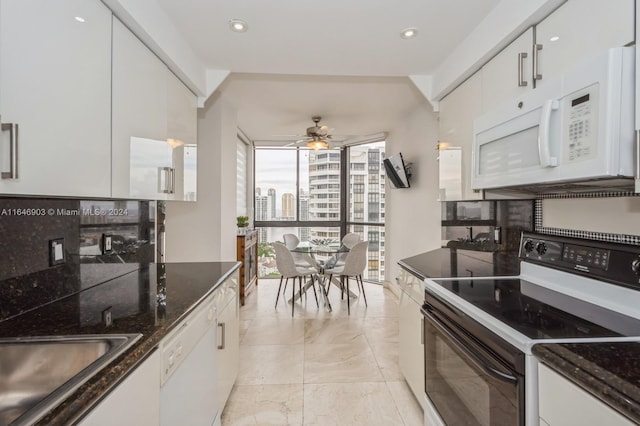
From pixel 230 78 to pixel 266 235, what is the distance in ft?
10.9

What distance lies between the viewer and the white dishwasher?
1128mm

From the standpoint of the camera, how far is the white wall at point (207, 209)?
3.41 meters

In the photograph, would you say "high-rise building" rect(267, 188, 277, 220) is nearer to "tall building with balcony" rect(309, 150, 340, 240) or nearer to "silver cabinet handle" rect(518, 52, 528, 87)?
"tall building with balcony" rect(309, 150, 340, 240)

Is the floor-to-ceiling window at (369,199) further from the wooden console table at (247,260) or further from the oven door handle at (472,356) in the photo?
the oven door handle at (472,356)

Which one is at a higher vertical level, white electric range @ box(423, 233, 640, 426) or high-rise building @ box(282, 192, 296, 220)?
high-rise building @ box(282, 192, 296, 220)

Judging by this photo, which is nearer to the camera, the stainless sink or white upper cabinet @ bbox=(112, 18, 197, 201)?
the stainless sink

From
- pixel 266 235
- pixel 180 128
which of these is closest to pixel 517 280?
pixel 180 128

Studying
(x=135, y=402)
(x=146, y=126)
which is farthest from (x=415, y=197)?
(x=135, y=402)

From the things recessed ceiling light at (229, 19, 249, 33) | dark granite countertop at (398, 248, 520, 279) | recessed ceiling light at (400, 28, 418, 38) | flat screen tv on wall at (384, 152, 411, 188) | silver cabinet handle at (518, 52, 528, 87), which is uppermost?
recessed ceiling light at (400, 28, 418, 38)

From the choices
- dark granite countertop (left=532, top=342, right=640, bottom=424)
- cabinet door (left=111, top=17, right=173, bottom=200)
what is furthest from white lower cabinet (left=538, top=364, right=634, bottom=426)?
cabinet door (left=111, top=17, right=173, bottom=200)

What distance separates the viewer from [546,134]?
3.78 ft

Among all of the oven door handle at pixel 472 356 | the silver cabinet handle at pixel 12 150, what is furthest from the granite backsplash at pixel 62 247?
the oven door handle at pixel 472 356

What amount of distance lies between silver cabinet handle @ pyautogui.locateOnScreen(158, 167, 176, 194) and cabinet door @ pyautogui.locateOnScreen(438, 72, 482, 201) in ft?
6.09

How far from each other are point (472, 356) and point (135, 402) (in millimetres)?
1156
